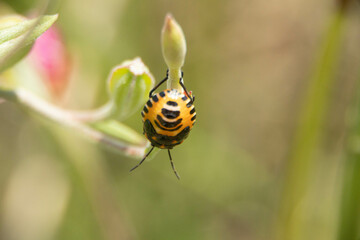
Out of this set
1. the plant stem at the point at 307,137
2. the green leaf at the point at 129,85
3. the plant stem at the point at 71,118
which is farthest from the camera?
the plant stem at the point at 307,137

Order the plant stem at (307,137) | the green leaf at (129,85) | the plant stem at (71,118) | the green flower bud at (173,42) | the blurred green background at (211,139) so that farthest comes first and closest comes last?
1. the blurred green background at (211,139)
2. the plant stem at (307,137)
3. the plant stem at (71,118)
4. the green leaf at (129,85)
5. the green flower bud at (173,42)

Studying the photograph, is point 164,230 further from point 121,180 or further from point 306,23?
point 306,23

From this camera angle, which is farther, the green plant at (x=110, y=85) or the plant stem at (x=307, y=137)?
the plant stem at (x=307, y=137)

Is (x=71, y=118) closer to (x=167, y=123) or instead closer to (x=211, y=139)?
(x=167, y=123)

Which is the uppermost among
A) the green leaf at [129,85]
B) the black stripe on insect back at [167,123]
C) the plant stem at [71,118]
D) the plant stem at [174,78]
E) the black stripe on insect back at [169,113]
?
the plant stem at [174,78]

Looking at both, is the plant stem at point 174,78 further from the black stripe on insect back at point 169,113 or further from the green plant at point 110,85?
the black stripe on insect back at point 169,113

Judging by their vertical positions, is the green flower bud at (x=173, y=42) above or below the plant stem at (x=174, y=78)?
above

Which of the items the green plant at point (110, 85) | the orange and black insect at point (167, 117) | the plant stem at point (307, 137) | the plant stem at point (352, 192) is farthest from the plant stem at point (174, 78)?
the plant stem at point (307, 137)

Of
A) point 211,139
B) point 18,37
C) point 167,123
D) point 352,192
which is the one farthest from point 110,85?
point 211,139
